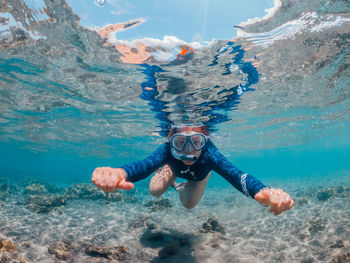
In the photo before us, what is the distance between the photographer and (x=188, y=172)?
6.44 metres

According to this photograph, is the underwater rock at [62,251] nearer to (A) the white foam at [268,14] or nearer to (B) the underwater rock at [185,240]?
(B) the underwater rock at [185,240]

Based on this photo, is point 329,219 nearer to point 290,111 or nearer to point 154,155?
point 154,155

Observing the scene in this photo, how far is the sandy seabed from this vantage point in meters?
6.34

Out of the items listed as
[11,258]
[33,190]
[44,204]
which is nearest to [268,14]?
[11,258]

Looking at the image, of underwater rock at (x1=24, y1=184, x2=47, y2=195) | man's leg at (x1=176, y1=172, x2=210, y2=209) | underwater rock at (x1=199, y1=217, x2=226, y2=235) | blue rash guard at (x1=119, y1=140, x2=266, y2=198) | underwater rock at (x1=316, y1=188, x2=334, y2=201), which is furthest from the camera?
underwater rock at (x1=24, y1=184, x2=47, y2=195)

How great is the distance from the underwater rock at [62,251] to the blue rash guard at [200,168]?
4.04 m

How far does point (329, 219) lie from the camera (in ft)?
28.3

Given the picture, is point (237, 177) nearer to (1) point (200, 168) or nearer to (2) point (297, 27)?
(1) point (200, 168)

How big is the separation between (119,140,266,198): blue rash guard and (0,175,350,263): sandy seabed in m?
2.73

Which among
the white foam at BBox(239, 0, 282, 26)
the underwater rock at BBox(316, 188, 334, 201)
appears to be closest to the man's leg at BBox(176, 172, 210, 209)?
the white foam at BBox(239, 0, 282, 26)

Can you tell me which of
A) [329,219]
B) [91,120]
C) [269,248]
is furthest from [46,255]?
[91,120]

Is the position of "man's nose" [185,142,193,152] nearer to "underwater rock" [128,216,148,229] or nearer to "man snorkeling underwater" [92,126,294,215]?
"man snorkeling underwater" [92,126,294,215]

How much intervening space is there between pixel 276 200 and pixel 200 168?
345 centimetres

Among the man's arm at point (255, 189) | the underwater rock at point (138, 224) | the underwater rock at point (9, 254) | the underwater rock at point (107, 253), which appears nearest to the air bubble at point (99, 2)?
the man's arm at point (255, 189)
